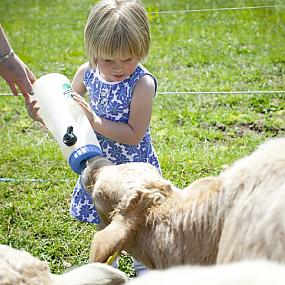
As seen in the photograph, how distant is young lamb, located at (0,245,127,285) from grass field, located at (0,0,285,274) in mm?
2107

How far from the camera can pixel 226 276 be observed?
1.87m

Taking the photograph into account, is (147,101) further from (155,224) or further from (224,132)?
(224,132)

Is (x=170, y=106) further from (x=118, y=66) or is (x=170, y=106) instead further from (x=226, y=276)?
(x=226, y=276)

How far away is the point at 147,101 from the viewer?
4.64 meters

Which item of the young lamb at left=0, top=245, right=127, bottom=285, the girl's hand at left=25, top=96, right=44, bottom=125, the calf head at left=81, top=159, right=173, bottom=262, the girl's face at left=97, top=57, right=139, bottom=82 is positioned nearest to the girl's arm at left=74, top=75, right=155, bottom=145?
the girl's face at left=97, top=57, right=139, bottom=82

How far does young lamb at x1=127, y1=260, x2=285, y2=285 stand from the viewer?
1.83 metres

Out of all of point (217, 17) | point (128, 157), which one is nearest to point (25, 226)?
point (128, 157)

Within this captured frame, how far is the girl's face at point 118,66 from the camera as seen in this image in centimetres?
459

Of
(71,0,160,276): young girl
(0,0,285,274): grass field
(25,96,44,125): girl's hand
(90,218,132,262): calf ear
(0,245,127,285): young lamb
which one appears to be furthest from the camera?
(0,0,285,274): grass field

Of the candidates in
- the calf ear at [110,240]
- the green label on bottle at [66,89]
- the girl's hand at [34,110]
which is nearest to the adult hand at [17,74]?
the girl's hand at [34,110]

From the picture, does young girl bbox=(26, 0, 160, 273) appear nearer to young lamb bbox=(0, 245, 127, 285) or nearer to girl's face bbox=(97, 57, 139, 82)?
girl's face bbox=(97, 57, 139, 82)

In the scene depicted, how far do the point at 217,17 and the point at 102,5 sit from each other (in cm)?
796

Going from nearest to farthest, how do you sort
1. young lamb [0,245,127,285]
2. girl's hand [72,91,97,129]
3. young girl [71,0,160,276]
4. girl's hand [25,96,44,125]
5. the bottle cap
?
young lamb [0,245,127,285] < the bottle cap < girl's hand [72,91,97,129] < young girl [71,0,160,276] < girl's hand [25,96,44,125]

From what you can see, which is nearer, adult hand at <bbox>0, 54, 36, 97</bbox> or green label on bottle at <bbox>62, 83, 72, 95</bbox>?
green label on bottle at <bbox>62, 83, 72, 95</bbox>
